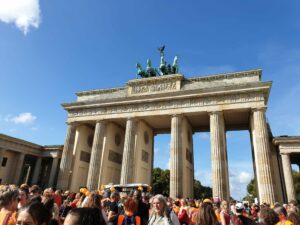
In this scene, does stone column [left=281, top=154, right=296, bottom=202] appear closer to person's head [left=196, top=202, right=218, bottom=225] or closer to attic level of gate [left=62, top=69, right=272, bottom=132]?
attic level of gate [left=62, top=69, right=272, bottom=132]

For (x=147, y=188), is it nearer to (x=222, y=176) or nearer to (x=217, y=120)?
(x=222, y=176)

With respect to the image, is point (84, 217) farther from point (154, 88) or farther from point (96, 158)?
point (154, 88)

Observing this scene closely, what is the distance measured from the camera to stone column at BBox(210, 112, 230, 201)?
23.1m

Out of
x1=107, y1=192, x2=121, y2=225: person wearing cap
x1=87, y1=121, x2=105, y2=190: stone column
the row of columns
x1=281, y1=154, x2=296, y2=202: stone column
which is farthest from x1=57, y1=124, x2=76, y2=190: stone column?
x1=281, y1=154, x2=296, y2=202: stone column

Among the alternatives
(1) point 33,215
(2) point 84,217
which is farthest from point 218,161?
(2) point 84,217

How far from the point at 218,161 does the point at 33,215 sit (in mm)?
23344

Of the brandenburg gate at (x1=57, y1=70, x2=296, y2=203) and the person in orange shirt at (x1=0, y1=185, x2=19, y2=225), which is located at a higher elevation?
the brandenburg gate at (x1=57, y1=70, x2=296, y2=203)

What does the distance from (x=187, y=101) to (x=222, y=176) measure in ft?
30.7

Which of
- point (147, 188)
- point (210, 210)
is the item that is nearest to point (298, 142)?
point (147, 188)

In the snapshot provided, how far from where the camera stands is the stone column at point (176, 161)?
A: 24625 mm

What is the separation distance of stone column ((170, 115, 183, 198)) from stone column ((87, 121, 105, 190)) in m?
9.63

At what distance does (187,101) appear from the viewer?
27.8 metres

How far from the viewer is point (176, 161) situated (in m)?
25.6

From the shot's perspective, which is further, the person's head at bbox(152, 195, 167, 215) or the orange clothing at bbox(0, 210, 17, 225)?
the person's head at bbox(152, 195, 167, 215)
